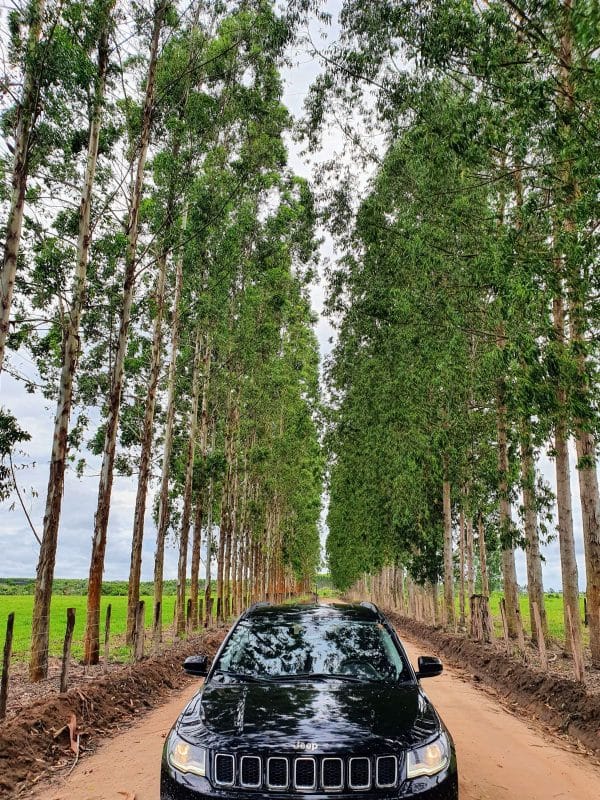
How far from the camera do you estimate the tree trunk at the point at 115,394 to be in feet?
42.1

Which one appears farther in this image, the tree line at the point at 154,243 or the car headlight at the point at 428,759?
the tree line at the point at 154,243

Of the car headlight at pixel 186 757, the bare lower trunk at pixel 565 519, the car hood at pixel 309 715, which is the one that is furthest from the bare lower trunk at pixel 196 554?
the car headlight at pixel 186 757

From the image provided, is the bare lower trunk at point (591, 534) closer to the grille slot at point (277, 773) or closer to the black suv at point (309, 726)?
the black suv at point (309, 726)

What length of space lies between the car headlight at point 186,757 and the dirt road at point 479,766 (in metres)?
1.48

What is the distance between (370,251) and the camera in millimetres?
21703

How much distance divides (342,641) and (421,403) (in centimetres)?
1605

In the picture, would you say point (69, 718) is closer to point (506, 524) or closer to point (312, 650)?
point (312, 650)

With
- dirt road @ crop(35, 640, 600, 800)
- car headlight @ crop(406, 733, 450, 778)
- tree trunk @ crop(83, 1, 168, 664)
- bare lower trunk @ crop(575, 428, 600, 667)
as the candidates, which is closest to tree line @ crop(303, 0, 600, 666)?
bare lower trunk @ crop(575, 428, 600, 667)

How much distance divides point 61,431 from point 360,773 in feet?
33.4

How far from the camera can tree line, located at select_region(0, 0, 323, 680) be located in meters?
11.9

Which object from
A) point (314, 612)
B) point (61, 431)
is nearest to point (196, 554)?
point (61, 431)

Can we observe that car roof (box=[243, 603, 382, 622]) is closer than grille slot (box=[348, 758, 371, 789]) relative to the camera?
No

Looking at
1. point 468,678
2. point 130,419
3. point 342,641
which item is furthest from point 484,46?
point 130,419

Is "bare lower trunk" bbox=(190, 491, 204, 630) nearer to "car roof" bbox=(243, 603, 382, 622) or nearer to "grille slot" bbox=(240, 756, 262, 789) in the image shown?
"car roof" bbox=(243, 603, 382, 622)
